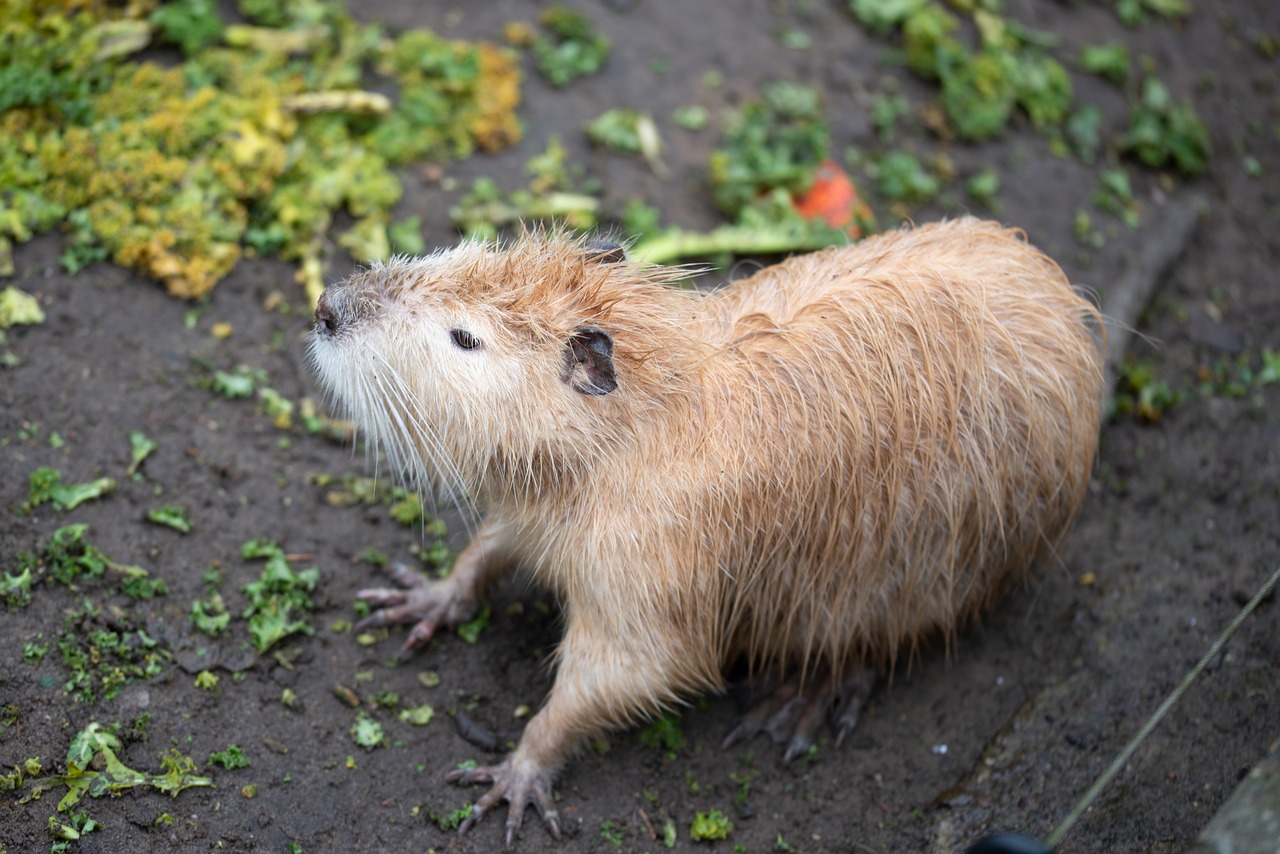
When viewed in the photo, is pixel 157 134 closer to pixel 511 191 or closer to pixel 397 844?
pixel 511 191

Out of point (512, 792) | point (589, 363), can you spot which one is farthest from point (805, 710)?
point (589, 363)

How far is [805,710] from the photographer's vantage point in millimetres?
3689

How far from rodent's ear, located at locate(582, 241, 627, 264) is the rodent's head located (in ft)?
0.32

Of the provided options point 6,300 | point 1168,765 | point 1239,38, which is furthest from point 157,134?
point 1239,38

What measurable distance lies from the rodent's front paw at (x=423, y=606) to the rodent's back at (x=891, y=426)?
3.34 ft

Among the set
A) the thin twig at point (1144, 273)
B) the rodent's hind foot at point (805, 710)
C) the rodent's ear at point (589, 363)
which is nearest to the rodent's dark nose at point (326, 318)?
the rodent's ear at point (589, 363)

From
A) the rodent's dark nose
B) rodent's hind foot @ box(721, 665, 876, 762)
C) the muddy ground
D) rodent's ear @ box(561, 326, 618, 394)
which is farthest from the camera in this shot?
rodent's hind foot @ box(721, 665, 876, 762)

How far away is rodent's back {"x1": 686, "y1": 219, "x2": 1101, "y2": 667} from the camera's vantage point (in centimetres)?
309

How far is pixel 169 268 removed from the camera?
168 inches

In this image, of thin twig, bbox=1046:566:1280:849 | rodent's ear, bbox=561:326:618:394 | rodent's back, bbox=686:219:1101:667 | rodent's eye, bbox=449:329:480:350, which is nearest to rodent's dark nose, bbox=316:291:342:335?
rodent's eye, bbox=449:329:480:350

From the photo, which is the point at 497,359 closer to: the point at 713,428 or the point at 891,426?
the point at 713,428

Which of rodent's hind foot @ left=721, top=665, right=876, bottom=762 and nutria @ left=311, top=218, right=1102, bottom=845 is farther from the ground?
nutria @ left=311, top=218, right=1102, bottom=845

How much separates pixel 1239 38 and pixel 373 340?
20.7 ft

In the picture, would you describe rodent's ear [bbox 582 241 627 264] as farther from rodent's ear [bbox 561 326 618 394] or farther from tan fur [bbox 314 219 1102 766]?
rodent's ear [bbox 561 326 618 394]
